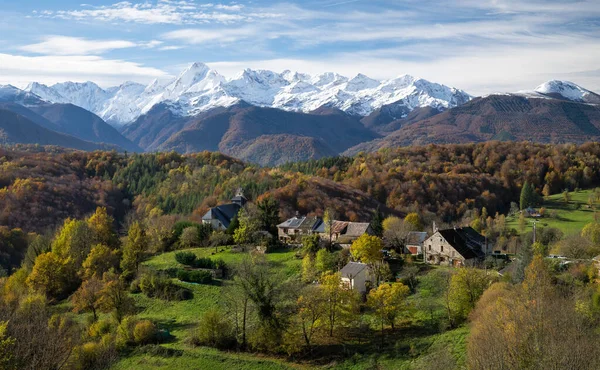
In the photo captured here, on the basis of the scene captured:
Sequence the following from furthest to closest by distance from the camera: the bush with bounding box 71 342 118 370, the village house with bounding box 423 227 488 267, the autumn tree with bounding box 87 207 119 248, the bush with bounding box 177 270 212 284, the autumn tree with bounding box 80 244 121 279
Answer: the autumn tree with bounding box 87 207 119 248, the autumn tree with bounding box 80 244 121 279, the village house with bounding box 423 227 488 267, the bush with bounding box 177 270 212 284, the bush with bounding box 71 342 118 370

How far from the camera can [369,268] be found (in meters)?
49.2

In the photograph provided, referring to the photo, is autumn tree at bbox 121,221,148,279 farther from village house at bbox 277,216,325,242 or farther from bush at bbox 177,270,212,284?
village house at bbox 277,216,325,242

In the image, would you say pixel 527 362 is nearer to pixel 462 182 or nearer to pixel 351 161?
pixel 462 182

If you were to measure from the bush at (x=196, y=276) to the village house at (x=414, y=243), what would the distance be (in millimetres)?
21808

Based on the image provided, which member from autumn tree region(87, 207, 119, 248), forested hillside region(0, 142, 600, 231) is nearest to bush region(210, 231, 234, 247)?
autumn tree region(87, 207, 119, 248)

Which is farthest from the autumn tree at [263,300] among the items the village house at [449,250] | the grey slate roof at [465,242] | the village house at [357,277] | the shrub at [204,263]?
the grey slate roof at [465,242]

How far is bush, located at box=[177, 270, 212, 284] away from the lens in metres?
52.0

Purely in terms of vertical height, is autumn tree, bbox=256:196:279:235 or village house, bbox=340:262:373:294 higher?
autumn tree, bbox=256:196:279:235

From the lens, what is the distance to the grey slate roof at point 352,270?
45250mm

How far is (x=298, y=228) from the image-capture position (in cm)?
6638

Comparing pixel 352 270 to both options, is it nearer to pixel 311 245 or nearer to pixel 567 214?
pixel 311 245

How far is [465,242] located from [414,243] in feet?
17.9

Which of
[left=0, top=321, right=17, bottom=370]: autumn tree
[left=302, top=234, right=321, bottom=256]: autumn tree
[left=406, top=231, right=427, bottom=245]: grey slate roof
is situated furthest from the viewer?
[left=406, top=231, right=427, bottom=245]: grey slate roof

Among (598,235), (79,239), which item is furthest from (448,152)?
(79,239)
